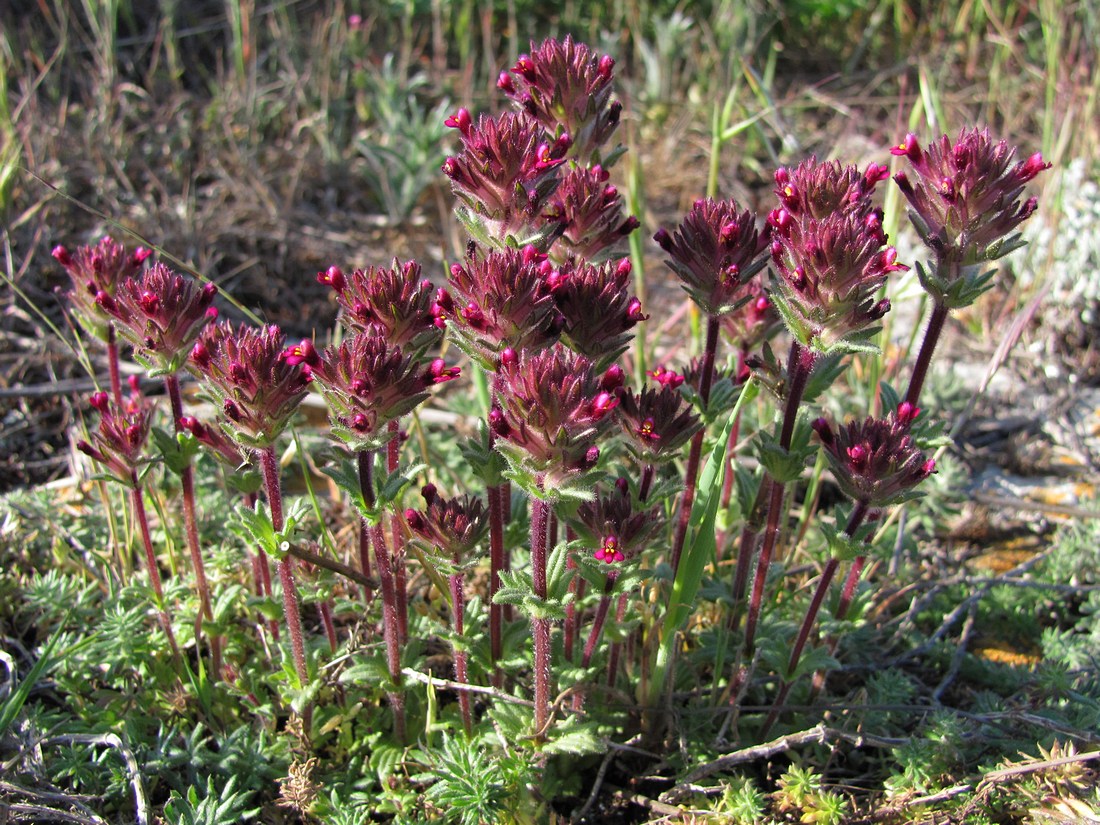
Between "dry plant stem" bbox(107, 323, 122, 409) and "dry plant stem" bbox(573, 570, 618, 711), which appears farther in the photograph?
"dry plant stem" bbox(107, 323, 122, 409)

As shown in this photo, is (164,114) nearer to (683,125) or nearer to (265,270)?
(265,270)

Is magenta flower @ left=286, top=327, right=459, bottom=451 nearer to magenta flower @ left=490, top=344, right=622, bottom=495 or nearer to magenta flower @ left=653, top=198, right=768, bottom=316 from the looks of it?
magenta flower @ left=490, top=344, right=622, bottom=495

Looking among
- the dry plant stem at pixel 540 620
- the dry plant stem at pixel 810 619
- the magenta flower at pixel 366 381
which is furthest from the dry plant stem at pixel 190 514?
the dry plant stem at pixel 810 619

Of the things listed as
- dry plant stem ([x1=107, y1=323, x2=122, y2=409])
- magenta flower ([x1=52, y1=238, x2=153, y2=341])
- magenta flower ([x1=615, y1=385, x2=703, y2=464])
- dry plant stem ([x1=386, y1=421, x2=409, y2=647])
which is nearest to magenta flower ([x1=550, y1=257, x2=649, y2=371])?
magenta flower ([x1=615, y1=385, x2=703, y2=464])

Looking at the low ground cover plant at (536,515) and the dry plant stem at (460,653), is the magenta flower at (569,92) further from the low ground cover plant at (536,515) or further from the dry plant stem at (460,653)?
the dry plant stem at (460,653)

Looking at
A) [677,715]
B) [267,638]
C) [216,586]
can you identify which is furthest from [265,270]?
[677,715]

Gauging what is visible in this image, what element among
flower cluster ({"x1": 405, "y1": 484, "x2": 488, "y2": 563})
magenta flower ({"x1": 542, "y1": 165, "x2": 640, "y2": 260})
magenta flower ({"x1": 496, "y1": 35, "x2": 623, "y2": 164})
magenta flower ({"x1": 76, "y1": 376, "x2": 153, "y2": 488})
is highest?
magenta flower ({"x1": 496, "y1": 35, "x2": 623, "y2": 164})

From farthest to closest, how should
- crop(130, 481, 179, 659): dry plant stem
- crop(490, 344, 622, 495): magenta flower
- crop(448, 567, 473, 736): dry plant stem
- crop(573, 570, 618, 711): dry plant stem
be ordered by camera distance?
crop(130, 481, 179, 659): dry plant stem → crop(448, 567, 473, 736): dry plant stem → crop(573, 570, 618, 711): dry plant stem → crop(490, 344, 622, 495): magenta flower

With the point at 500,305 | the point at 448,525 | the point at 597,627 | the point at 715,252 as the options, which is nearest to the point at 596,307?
the point at 500,305
